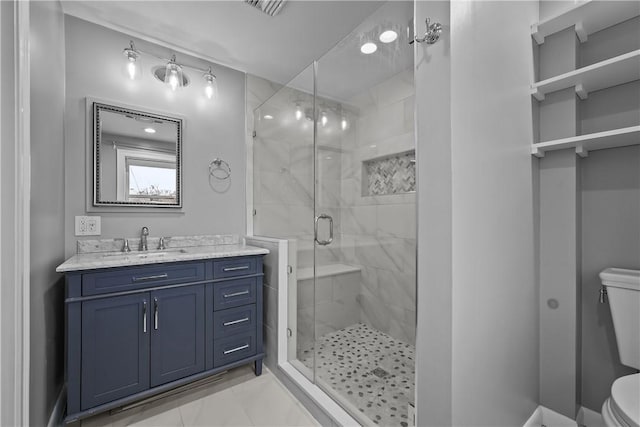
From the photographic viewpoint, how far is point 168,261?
165 cm

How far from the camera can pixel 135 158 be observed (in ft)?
6.73

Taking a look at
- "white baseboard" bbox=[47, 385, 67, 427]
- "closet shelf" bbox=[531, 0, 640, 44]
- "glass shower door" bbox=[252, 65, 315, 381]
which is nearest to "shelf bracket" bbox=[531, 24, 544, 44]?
"closet shelf" bbox=[531, 0, 640, 44]

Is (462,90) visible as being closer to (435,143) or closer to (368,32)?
(435,143)

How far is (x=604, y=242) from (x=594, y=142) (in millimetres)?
509

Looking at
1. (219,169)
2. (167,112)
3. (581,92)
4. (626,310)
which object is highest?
(167,112)

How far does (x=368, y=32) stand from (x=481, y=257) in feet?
5.07

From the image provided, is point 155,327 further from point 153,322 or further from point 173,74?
point 173,74

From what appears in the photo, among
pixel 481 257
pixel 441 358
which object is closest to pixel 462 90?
pixel 481 257

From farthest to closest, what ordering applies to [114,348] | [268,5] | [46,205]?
[268,5], [114,348], [46,205]

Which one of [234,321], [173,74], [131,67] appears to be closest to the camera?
[234,321]

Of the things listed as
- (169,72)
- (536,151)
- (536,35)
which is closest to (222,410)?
(536,151)

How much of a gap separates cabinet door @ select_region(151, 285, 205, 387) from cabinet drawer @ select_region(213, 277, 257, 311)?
9 cm

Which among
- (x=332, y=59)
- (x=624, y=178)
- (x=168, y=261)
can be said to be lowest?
(x=168, y=261)

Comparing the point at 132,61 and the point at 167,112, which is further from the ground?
the point at 132,61
